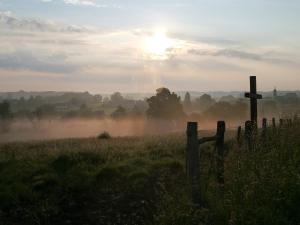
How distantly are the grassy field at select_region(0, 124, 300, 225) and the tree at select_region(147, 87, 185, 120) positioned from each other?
7531cm

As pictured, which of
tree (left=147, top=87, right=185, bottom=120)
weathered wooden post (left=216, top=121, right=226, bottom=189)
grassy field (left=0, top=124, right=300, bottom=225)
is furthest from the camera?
tree (left=147, top=87, right=185, bottom=120)

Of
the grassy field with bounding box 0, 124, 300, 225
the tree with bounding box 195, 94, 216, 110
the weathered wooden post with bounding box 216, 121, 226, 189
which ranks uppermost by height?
the tree with bounding box 195, 94, 216, 110

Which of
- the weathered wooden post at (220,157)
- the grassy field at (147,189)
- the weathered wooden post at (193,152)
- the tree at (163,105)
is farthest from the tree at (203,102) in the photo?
the weathered wooden post at (193,152)

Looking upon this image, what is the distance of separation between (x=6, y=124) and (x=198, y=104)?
96.7 metres

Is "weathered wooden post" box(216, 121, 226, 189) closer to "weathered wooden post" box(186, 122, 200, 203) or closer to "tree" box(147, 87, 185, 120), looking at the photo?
"weathered wooden post" box(186, 122, 200, 203)

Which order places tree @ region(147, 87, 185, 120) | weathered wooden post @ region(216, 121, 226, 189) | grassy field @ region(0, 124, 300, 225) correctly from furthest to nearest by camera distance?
tree @ region(147, 87, 185, 120)
weathered wooden post @ region(216, 121, 226, 189)
grassy field @ region(0, 124, 300, 225)

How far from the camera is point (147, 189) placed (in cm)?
1280

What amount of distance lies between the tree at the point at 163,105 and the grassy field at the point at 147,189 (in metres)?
75.3

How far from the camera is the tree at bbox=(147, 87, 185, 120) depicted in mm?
92750

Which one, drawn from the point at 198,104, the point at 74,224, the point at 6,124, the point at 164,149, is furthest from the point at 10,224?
the point at 198,104

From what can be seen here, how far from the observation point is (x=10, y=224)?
35.1ft

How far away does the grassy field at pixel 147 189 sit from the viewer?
345 inches

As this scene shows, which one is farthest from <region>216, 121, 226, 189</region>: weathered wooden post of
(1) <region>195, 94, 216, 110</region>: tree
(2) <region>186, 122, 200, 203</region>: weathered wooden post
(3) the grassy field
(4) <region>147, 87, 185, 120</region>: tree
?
(1) <region>195, 94, 216, 110</region>: tree

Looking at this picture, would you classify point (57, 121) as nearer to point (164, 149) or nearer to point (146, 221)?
point (164, 149)
